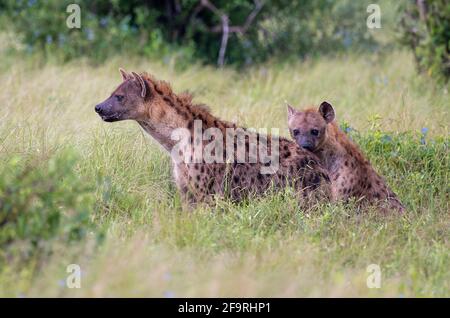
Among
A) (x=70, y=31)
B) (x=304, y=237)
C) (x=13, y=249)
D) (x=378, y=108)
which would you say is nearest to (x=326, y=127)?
(x=304, y=237)

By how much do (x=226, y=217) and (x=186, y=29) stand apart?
19.0 ft

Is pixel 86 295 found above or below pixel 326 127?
below

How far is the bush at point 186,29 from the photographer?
1082cm

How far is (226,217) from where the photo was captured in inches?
238

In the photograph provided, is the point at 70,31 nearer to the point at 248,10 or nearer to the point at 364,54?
the point at 248,10

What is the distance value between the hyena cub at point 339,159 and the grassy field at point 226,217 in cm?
19

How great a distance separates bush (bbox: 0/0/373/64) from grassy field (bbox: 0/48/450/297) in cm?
129

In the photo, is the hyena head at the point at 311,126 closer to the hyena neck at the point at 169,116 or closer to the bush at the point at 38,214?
the hyena neck at the point at 169,116

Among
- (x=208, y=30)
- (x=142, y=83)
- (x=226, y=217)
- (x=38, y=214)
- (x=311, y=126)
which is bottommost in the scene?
(x=226, y=217)

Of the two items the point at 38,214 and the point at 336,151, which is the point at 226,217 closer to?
the point at 336,151

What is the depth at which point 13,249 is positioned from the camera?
4.81 metres

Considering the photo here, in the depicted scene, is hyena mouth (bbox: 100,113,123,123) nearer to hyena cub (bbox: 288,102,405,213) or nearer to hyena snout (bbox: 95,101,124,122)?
hyena snout (bbox: 95,101,124,122)

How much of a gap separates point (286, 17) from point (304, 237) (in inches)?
260

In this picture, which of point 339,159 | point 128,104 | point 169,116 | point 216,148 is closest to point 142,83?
point 128,104
